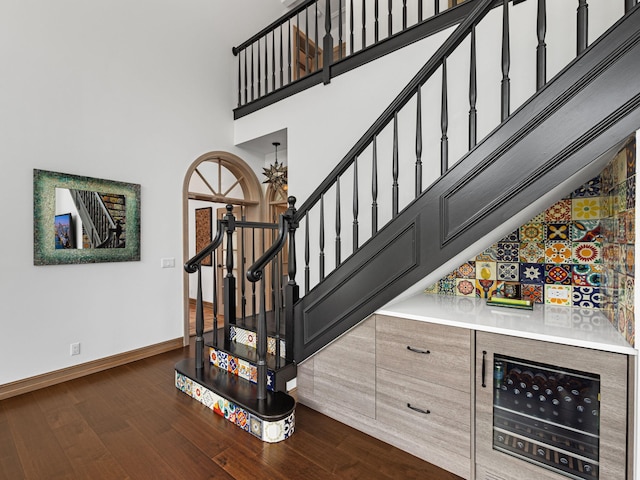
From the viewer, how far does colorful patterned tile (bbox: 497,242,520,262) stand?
221cm

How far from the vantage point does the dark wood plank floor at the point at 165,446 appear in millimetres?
1732

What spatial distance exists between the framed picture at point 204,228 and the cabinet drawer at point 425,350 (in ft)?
15.4

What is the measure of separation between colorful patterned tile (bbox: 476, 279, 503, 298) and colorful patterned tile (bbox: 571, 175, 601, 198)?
75cm

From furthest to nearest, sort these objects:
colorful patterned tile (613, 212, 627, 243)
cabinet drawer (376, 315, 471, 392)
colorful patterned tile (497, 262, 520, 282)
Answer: colorful patterned tile (497, 262, 520, 282) → cabinet drawer (376, 315, 471, 392) → colorful patterned tile (613, 212, 627, 243)

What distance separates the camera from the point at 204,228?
6102 mm

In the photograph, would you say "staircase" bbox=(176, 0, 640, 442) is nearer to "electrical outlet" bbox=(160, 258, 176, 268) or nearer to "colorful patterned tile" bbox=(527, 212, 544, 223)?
"colorful patterned tile" bbox=(527, 212, 544, 223)

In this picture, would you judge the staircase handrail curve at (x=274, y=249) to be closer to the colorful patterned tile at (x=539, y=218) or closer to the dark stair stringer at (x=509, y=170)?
the dark stair stringer at (x=509, y=170)

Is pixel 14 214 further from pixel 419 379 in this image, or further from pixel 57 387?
pixel 419 379

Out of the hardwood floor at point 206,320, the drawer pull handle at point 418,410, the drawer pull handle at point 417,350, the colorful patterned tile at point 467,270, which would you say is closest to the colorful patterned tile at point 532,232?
the colorful patterned tile at point 467,270

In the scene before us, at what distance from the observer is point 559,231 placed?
2.05 metres

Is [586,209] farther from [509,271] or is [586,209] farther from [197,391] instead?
[197,391]

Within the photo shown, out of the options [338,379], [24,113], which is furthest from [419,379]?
[24,113]

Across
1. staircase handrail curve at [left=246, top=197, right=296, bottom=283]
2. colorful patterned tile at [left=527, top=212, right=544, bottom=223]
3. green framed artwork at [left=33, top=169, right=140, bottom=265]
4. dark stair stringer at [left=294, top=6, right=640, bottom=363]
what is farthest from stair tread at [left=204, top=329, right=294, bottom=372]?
colorful patterned tile at [left=527, top=212, right=544, bottom=223]

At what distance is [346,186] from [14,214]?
297 cm
